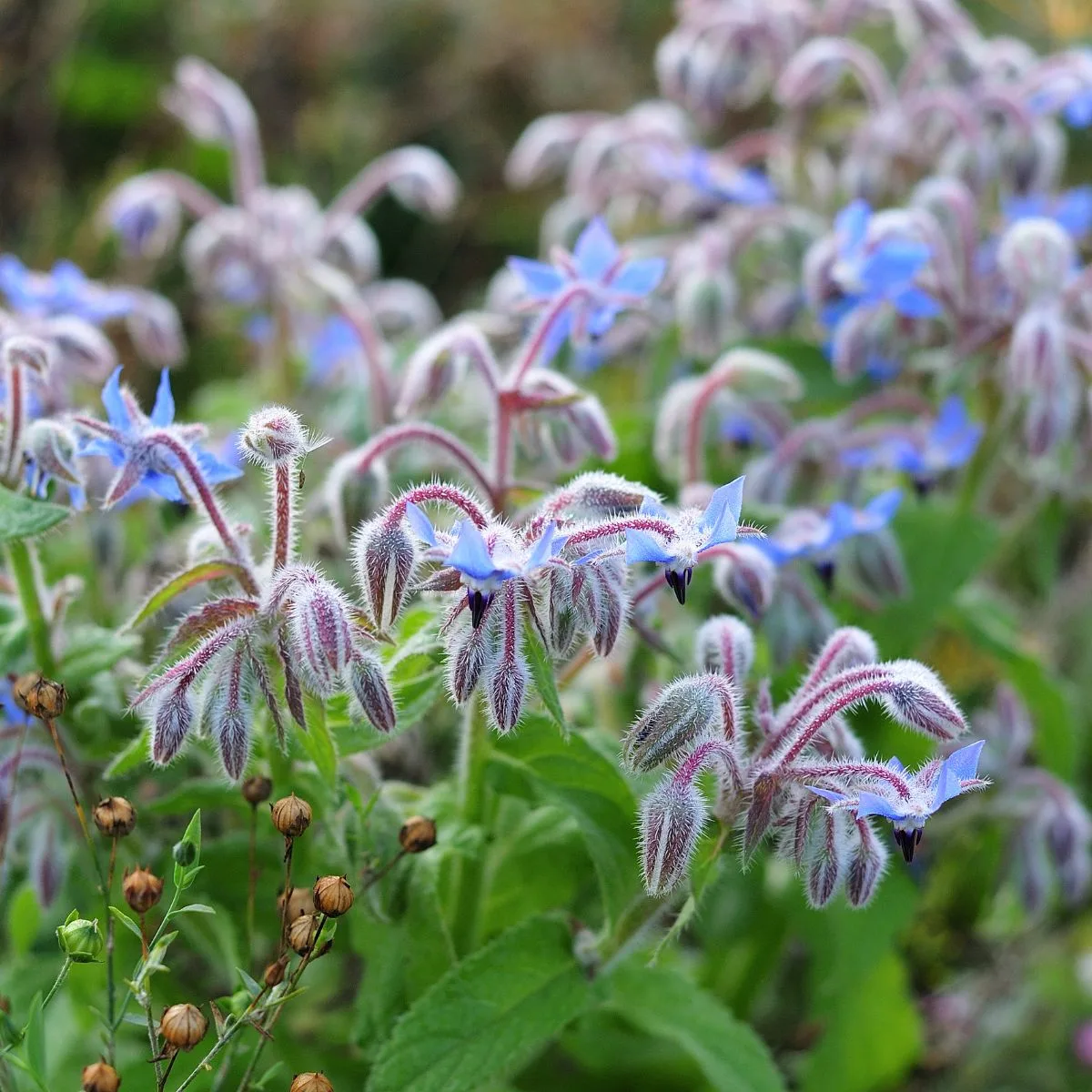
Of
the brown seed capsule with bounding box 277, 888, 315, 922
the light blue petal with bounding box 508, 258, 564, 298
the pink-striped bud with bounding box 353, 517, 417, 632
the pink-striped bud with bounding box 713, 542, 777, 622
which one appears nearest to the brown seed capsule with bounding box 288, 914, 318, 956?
the brown seed capsule with bounding box 277, 888, 315, 922

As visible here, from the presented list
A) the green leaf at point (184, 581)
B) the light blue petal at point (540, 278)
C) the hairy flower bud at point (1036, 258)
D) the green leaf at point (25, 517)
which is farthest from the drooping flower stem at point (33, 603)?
the hairy flower bud at point (1036, 258)

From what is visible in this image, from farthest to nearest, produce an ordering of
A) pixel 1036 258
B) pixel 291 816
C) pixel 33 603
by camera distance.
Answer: pixel 1036 258 < pixel 33 603 < pixel 291 816

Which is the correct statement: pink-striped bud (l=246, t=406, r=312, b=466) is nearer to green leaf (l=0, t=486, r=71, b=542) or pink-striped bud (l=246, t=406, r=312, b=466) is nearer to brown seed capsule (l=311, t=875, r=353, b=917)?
green leaf (l=0, t=486, r=71, b=542)

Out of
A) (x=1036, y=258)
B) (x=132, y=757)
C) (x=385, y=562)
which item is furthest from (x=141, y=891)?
(x=1036, y=258)

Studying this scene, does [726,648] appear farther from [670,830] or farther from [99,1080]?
[99,1080]

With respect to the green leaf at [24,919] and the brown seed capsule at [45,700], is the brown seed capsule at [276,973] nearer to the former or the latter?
the brown seed capsule at [45,700]
